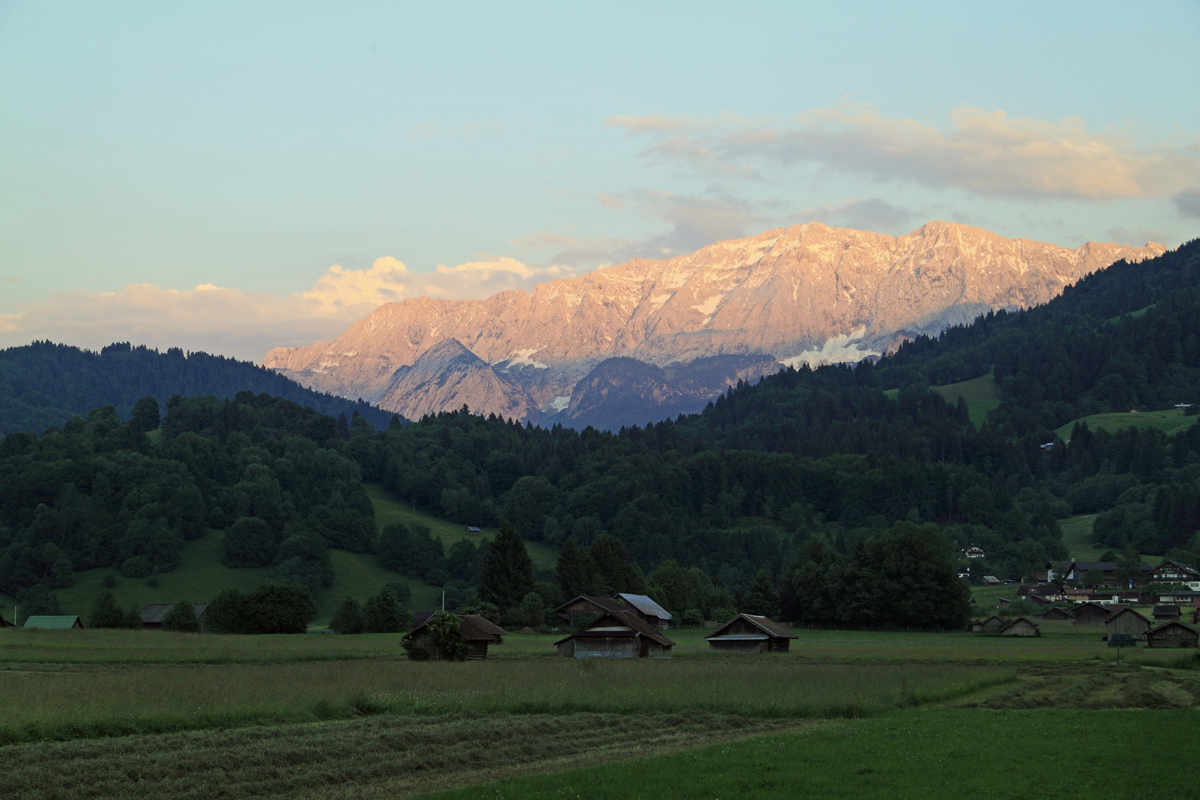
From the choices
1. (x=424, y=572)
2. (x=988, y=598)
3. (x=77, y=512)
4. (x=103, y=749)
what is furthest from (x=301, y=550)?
(x=103, y=749)

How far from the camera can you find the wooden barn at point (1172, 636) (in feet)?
296

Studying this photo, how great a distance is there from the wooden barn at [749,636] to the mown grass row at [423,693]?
78.9 ft

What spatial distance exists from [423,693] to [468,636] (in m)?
27.3

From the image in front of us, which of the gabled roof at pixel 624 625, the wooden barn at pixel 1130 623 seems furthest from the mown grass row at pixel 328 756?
the wooden barn at pixel 1130 623

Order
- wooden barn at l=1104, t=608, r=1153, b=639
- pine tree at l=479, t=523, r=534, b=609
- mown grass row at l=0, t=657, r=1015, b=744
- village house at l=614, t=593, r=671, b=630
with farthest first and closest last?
pine tree at l=479, t=523, r=534, b=609
village house at l=614, t=593, r=671, b=630
wooden barn at l=1104, t=608, r=1153, b=639
mown grass row at l=0, t=657, r=1015, b=744

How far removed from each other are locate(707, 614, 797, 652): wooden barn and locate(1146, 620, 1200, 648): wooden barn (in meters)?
30.1

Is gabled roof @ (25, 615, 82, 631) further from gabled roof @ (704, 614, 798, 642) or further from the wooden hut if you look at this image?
the wooden hut

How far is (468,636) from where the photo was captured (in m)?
71.6

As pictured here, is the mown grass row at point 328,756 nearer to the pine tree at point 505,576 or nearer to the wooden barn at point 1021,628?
the pine tree at point 505,576

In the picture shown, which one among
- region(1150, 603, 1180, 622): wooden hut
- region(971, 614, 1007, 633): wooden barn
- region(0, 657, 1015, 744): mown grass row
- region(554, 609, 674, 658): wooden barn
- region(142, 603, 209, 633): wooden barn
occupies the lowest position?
region(971, 614, 1007, 633): wooden barn

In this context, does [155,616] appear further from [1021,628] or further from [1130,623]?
[1130,623]

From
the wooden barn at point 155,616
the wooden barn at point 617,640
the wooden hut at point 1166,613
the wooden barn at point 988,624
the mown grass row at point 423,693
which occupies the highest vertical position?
the mown grass row at point 423,693

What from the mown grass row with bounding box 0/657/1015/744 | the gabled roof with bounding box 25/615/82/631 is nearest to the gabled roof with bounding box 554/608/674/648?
the mown grass row with bounding box 0/657/1015/744

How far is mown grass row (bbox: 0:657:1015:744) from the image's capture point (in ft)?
114
